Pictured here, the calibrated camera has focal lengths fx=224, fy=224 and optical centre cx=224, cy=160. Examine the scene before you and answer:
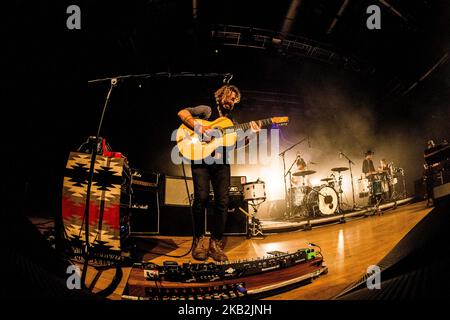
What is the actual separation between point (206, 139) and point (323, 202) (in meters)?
5.02

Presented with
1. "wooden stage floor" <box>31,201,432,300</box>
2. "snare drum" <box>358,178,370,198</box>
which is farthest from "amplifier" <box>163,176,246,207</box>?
"snare drum" <box>358,178,370,198</box>

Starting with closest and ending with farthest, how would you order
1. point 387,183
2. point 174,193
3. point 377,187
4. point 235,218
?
point 387,183, point 235,218, point 174,193, point 377,187

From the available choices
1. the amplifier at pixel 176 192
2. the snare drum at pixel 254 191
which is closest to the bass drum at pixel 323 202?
the snare drum at pixel 254 191

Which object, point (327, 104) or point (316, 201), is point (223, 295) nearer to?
point (316, 201)

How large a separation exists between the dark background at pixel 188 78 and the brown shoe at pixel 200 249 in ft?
4.26

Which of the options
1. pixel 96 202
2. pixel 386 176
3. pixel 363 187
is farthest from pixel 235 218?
pixel 363 187

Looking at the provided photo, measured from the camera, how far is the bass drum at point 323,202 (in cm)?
622

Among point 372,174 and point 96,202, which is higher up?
point 372,174

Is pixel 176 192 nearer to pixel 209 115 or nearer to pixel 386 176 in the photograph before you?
pixel 209 115

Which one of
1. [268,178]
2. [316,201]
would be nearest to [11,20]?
[316,201]

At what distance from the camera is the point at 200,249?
2270 millimetres

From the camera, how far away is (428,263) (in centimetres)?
84

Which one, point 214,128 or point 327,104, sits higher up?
point 327,104
